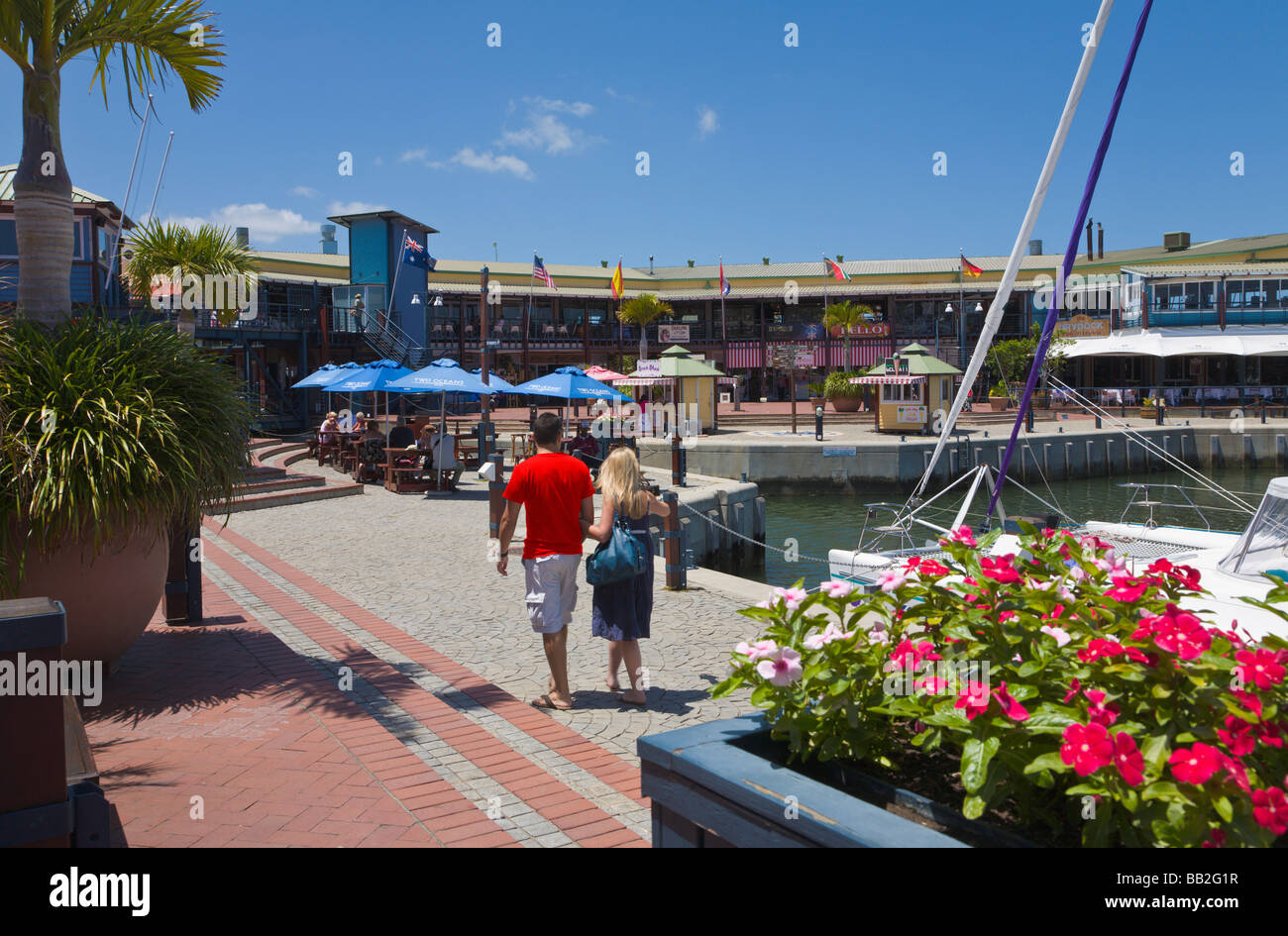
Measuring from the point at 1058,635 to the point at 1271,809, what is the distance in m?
0.68

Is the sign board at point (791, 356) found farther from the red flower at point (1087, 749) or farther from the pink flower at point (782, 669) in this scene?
the red flower at point (1087, 749)

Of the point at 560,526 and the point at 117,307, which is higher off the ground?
the point at 117,307

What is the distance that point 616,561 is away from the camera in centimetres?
600

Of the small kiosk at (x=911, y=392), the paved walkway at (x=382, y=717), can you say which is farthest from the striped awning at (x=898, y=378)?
the paved walkway at (x=382, y=717)

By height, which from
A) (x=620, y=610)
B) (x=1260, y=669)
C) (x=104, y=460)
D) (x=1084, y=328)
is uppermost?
(x=1084, y=328)

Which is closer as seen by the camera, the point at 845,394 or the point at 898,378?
the point at 898,378

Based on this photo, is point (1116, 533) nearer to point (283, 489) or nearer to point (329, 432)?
point (283, 489)

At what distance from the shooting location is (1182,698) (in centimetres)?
249

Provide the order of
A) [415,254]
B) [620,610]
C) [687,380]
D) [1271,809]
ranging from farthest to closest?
[415,254], [687,380], [620,610], [1271,809]

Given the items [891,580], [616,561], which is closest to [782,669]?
[891,580]

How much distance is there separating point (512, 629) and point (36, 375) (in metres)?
4.15

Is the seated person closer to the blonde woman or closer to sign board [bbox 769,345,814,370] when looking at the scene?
the blonde woman
